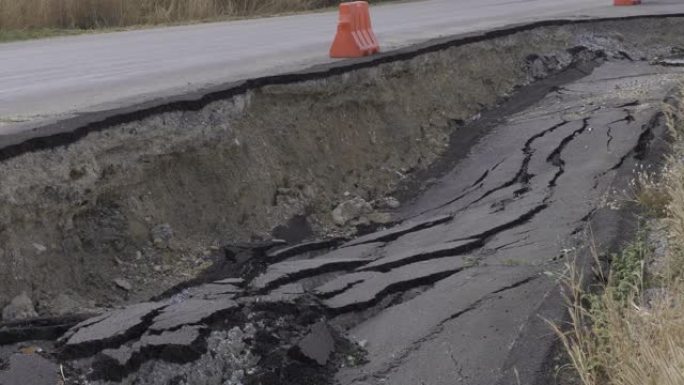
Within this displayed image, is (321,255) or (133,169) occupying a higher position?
(133,169)

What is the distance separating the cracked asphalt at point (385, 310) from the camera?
4.11 metres

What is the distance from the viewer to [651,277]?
15.6 feet

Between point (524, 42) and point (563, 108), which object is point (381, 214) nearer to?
point (563, 108)

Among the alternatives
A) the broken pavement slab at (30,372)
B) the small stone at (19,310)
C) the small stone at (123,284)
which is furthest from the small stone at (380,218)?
the broken pavement slab at (30,372)

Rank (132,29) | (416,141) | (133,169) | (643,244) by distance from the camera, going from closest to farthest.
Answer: (643,244), (133,169), (416,141), (132,29)

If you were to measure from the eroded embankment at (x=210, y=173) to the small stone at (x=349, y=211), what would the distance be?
0.08 meters

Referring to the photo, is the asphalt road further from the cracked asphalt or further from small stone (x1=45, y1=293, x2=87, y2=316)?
the cracked asphalt

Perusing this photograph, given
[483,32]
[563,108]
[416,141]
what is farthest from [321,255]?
[483,32]

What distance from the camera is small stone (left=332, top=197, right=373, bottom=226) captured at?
294 inches

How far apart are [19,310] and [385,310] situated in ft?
6.17

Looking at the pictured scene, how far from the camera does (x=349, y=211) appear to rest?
24.9 ft

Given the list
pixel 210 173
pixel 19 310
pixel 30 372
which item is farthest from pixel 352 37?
pixel 30 372

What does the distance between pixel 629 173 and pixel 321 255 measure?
7.96ft

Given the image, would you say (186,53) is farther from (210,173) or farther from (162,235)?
(162,235)
